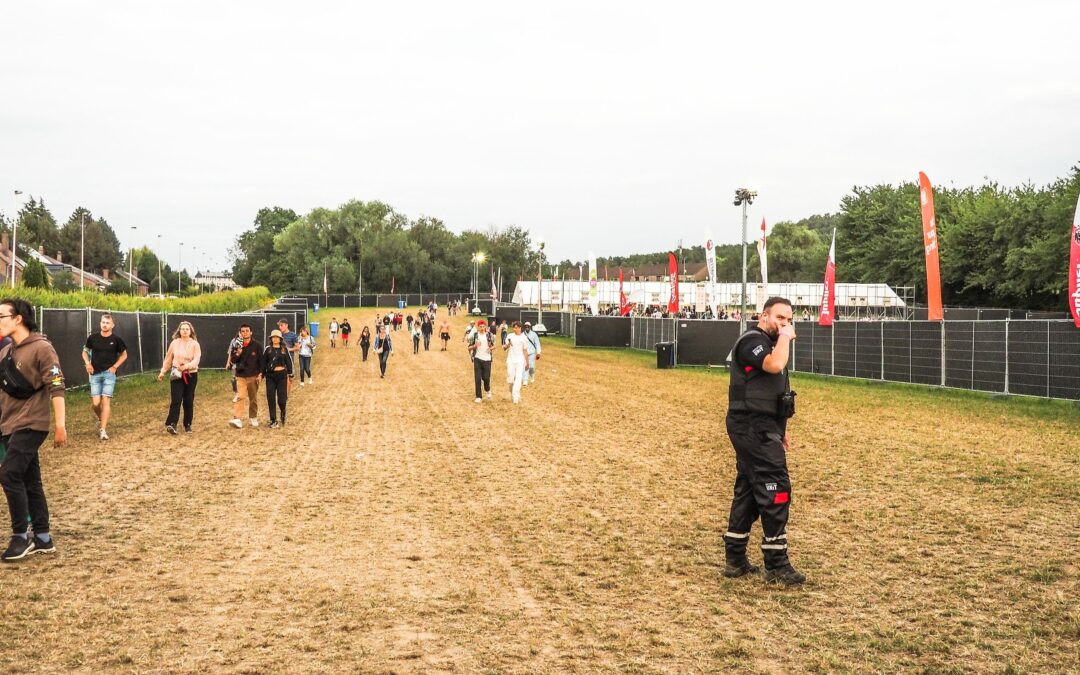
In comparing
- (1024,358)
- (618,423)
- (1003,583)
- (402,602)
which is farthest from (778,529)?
(1024,358)

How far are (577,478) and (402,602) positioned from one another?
5166 mm

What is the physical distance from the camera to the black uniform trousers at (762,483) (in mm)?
6406

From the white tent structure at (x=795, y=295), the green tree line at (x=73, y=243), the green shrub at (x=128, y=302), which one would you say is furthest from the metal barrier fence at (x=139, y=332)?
the green tree line at (x=73, y=243)

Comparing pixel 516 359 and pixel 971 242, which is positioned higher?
pixel 971 242

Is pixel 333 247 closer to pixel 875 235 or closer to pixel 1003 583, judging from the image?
pixel 875 235

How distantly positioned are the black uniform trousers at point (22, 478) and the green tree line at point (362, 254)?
120087 mm

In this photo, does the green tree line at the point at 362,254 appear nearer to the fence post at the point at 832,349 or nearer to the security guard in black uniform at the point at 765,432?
the fence post at the point at 832,349

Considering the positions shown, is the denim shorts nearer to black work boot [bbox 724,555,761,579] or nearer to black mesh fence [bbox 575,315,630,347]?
black work boot [bbox 724,555,761,579]

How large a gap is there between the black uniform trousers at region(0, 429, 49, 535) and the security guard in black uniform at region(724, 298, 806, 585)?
515cm

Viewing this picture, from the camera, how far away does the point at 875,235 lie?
8656 centimetres

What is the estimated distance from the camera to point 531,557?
7324 mm

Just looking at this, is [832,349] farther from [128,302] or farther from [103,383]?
[128,302]

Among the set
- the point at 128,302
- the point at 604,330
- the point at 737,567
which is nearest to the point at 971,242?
the point at 604,330

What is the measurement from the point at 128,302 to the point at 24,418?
2828 cm
